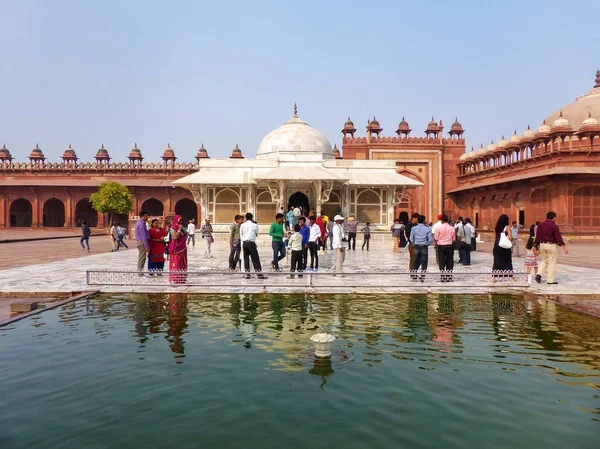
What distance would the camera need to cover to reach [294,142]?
2542 centimetres

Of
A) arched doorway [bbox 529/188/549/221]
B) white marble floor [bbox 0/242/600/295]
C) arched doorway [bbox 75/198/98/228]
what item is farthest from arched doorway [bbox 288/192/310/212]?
arched doorway [bbox 75/198/98/228]

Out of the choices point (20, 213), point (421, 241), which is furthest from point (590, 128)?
point (20, 213)

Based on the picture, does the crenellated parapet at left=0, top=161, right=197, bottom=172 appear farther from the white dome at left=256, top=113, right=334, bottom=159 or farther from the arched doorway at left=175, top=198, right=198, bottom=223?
the white dome at left=256, top=113, right=334, bottom=159

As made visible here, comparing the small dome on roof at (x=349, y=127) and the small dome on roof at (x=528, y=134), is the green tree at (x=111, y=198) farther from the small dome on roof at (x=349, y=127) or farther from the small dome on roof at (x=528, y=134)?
the small dome on roof at (x=528, y=134)

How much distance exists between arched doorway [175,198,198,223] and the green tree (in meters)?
4.90

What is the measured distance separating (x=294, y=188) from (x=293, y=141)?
12.7 feet

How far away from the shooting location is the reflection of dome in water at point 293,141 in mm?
25328

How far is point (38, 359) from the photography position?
4.24m

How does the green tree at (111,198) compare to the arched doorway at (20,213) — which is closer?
the green tree at (111,198)

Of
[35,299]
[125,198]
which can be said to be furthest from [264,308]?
[125,198]

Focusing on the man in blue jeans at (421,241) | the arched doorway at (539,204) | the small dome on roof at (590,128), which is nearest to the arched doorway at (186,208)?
the arched doorway at (539,204)

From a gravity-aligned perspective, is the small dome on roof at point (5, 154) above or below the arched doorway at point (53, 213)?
above

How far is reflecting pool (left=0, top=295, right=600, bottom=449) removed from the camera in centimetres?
289

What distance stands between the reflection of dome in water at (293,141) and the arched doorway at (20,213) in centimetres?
2659
